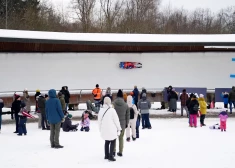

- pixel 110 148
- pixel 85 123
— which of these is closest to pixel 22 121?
pixel 85 123

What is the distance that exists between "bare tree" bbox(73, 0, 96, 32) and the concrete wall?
25880mm

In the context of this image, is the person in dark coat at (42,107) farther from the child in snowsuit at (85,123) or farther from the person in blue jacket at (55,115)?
the person in blue jacket at (55,115)

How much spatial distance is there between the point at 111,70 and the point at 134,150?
39.3ft

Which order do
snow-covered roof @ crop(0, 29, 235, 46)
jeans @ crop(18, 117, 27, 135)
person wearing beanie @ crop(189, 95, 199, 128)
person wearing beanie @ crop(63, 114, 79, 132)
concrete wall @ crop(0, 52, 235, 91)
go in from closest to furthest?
jeans @ crop(18, 117, 27, 135)
person wearing beanie @ crop(63, 114, 79, 132)
person wearing beanie @ crop(189, 95, 199, 128)
snow-covered roof @ crop(0, 29, 235, 46)
concrete wall @ crop(0, 52, 235, 91)

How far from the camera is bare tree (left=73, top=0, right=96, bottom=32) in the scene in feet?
155

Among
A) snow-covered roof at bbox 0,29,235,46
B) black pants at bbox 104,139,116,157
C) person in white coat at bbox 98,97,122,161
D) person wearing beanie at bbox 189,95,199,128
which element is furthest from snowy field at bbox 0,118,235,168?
snow-covered roof at bbox 0,29,235,46

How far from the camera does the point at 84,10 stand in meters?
49.1

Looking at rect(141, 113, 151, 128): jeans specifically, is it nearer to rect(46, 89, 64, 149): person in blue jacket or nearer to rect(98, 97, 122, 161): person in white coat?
rect(46, 89, 64, 149): person in blue jacket

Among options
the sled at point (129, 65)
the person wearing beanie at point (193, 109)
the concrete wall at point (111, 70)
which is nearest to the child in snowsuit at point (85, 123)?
the person wearing beanie at point (193, 109)

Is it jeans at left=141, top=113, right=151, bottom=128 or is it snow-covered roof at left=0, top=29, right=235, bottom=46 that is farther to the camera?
snow-covered roof at left=0, top=29, right=235, bottom=46

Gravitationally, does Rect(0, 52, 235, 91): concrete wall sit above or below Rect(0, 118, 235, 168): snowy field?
above

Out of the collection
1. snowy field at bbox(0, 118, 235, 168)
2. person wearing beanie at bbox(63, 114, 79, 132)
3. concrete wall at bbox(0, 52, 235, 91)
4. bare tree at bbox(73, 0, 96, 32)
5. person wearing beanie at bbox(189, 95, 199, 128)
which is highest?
bare tree at bbox(73, 0, 96, 32)

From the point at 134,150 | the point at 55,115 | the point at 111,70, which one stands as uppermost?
the point at 111,70

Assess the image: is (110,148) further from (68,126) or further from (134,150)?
(68,126)
